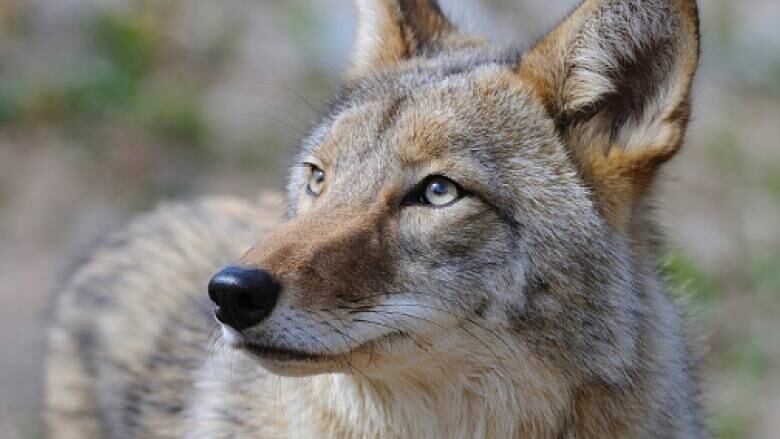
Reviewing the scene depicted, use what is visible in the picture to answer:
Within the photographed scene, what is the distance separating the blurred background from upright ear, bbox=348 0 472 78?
278 cm

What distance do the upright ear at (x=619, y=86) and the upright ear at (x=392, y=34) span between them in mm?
710

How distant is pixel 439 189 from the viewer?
4270 millimetres

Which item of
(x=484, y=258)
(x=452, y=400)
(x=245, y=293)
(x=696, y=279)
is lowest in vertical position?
(x=452, y=400)

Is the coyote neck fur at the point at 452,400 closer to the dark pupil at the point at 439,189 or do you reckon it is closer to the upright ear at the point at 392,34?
the dark pupil at the point at 439,189

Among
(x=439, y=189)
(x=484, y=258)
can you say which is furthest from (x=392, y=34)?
(x=484, y=258)

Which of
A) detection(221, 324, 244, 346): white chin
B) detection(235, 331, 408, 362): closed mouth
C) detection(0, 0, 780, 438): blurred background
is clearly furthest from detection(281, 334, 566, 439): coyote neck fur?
detection(0, 0, 780, 438): blurred background

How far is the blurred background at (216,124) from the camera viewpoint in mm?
8258

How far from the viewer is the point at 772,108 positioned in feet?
32.5

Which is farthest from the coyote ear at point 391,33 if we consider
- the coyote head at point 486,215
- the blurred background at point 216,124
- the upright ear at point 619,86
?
the blurred background at point 216,124

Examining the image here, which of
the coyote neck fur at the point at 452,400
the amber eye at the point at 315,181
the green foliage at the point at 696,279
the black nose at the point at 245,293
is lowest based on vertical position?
the coyote neck fur at the point at 452,400

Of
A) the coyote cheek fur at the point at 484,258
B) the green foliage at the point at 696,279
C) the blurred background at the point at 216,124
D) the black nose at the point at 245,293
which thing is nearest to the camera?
the black nose at the point at 245,293

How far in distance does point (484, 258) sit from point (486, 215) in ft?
0.47

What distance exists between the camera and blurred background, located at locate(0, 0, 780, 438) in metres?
8.26

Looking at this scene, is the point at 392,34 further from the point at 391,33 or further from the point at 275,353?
the point at 275,353
